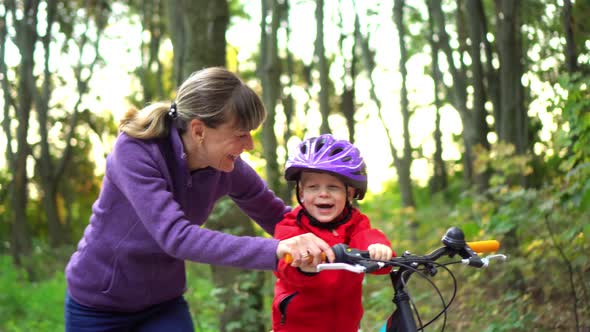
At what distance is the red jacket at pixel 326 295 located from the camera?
11.5 ft

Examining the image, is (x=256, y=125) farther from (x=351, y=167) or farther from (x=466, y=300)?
(x=466, y=300)

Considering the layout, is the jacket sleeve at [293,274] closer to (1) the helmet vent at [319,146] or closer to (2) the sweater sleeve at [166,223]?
(2) the sweater sleeve at [166,223]

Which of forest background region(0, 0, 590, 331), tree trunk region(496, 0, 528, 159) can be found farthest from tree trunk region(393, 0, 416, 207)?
tree trunk region(496, 0, 528, 159)

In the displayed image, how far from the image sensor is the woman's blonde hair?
11.0ft

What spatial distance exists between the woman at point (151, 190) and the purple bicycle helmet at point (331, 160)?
0.90 feet

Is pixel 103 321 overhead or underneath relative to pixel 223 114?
underneath

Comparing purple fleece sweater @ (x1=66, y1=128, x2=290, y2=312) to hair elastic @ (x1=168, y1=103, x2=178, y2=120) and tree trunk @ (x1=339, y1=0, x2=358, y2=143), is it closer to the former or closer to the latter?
hair elastic @ (x1=168, y1=103, x2=178, y2=120)

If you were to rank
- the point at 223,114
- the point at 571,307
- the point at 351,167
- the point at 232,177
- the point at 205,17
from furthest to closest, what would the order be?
the point at 205,17 → the point at 571,307 → the point at 232,177 → the point at 351,167 → the point at 223,114

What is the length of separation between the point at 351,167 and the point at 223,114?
68cm

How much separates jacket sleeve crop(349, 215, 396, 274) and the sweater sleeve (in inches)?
27.3

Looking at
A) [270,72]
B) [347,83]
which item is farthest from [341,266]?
[347,83]

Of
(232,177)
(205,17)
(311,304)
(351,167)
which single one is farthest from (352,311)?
(205,17)

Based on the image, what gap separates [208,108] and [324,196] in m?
0.73

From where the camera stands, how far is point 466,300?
7531 millimetres
